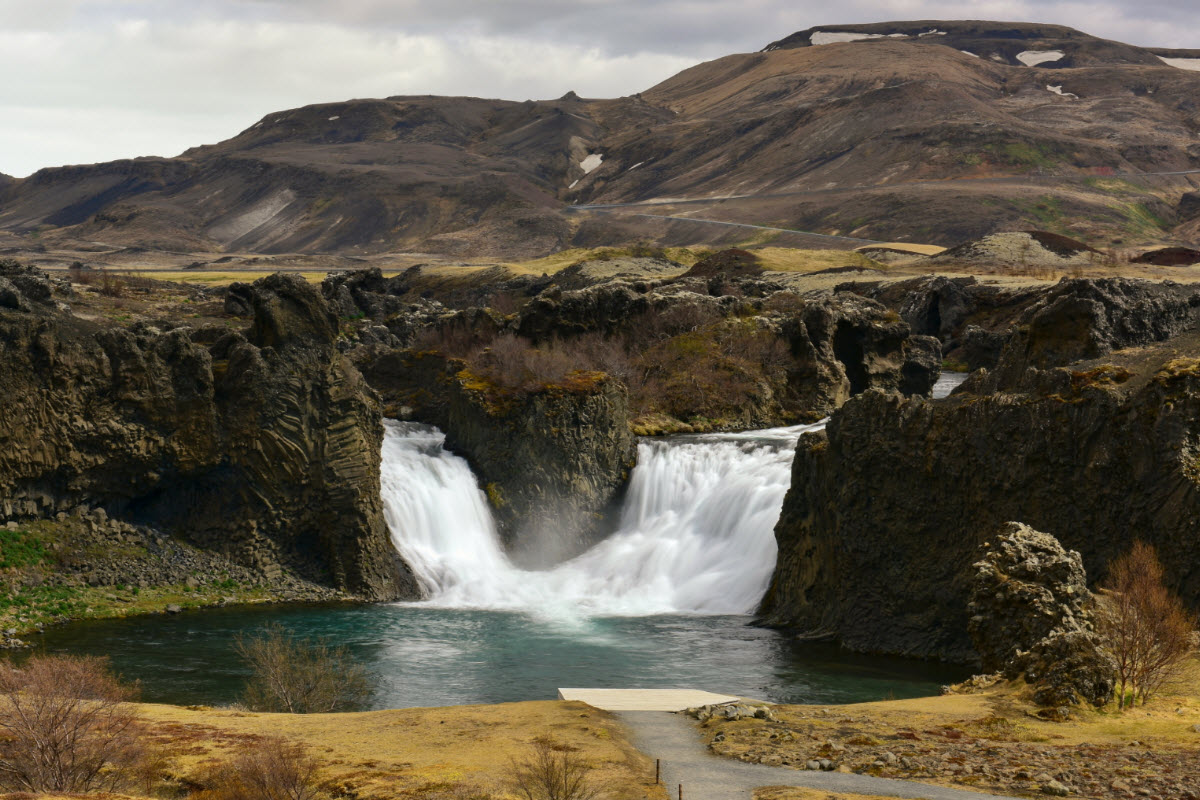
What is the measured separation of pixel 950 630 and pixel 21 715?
25.5 m

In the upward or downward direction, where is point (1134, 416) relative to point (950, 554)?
upward

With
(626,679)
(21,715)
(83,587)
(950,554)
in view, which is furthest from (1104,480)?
(83,587)

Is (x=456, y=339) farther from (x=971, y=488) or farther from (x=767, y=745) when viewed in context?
(x=767, y=745)

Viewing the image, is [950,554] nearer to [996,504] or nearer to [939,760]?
[996,504]

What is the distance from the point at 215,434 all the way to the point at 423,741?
87.6 feet

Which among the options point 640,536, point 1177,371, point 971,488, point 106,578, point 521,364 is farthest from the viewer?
point 521,364

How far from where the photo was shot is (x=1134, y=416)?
107 ft

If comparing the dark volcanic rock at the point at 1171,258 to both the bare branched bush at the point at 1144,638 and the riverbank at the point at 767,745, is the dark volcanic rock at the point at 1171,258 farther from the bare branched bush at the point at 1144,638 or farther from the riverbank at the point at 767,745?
the riverbank at the point at 767,745

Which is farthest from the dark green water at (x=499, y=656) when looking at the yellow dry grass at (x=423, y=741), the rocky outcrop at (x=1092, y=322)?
the rocky outcrop at (x=1092, y=322)

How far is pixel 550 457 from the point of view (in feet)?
175

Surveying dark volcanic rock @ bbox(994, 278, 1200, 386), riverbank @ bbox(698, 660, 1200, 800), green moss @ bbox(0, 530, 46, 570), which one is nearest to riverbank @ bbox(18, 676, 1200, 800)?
riverbank @ bbox(698, 660, 1200, 800)

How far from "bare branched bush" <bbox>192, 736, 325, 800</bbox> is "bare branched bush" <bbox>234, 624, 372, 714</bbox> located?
9495 millimetres

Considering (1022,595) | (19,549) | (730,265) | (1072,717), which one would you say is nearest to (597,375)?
(19,549)

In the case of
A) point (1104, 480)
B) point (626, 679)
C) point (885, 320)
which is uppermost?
point (885, 320)
